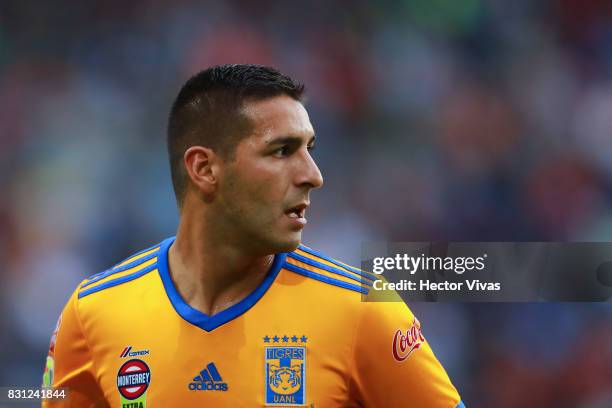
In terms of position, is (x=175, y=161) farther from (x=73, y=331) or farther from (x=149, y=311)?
(x=73, y=331)

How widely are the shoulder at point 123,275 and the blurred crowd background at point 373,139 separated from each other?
9.07 feet

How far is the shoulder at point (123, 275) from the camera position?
288 cm

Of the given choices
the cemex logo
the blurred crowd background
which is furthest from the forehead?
the blurred crowd background

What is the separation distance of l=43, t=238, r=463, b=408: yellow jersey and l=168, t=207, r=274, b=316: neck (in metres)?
0.04

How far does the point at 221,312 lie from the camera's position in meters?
2.67

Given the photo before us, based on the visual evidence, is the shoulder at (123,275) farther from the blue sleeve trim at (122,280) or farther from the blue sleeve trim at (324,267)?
the blue sleeve trim at (324,267)

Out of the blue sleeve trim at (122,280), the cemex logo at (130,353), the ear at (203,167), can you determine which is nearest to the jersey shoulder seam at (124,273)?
the blue sleeve trim at (122,280)

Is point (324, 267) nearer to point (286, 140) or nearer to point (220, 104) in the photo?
point (286, 140)

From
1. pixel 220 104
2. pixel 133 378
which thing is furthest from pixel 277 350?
pixel 220 104

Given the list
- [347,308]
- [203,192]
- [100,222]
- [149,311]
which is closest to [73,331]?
[149,311]

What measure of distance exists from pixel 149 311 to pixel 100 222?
3.14m

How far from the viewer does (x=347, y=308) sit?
8.62 feet

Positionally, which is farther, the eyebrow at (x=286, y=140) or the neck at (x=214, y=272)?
the neck at (x=214, y=272)

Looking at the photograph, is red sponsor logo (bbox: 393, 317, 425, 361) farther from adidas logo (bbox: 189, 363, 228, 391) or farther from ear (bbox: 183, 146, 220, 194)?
ear (bbox: 183, 146, 220, 194)
